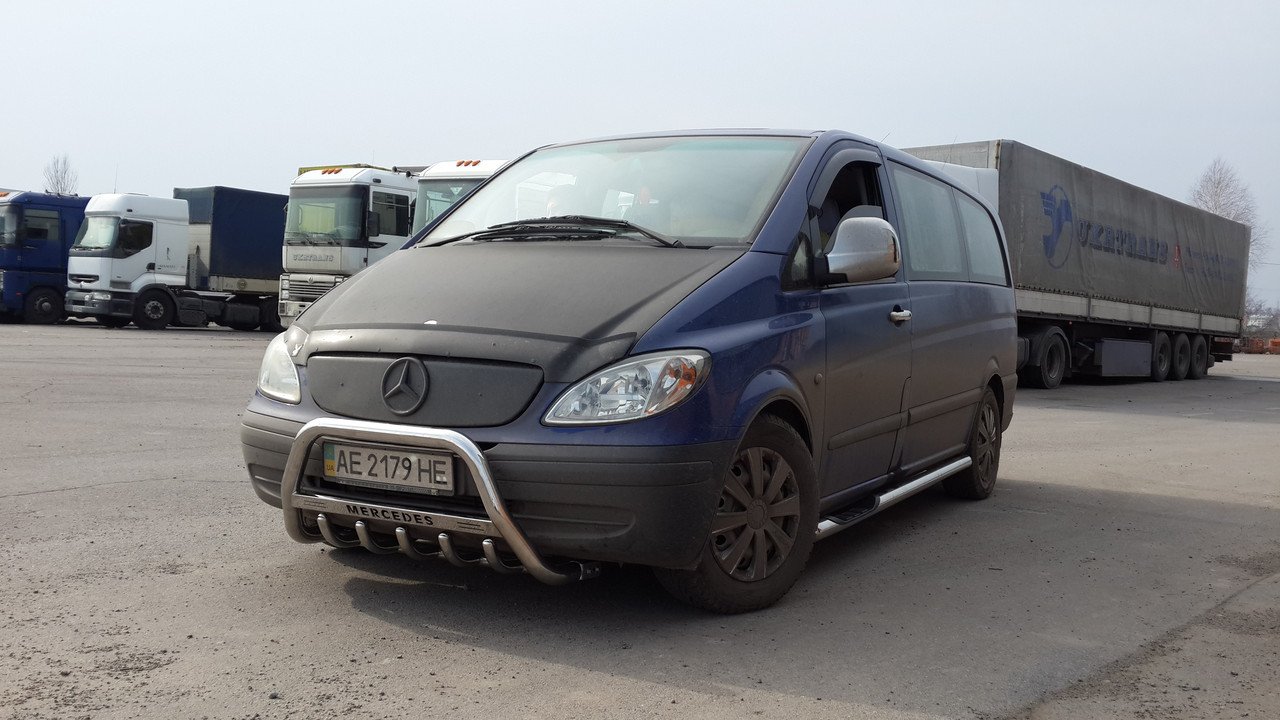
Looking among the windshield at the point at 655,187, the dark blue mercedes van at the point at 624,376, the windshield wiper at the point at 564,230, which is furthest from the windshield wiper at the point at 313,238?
the windshield wiper at the point at 564,230

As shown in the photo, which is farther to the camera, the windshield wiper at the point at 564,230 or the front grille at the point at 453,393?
the windshield wiper at the point at 564,230

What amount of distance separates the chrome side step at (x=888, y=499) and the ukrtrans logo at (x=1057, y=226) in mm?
12247

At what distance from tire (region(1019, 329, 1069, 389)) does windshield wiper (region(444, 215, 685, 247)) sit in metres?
14.6

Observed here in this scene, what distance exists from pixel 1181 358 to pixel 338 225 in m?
17.3

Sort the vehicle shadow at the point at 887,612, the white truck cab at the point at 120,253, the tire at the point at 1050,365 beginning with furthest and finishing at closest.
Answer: the white truck cab at the point at 120,253 → the tire at the point at 1050,365 → the vehicle shadow at the point at 887,612

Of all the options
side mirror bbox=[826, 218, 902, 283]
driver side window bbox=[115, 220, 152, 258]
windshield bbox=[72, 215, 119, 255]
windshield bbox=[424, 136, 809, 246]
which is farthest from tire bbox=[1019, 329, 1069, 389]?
windshield bbox=[72, 215, 119, 255]

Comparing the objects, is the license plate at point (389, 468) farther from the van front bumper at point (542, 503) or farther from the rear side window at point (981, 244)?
the rear side window at point (981, 244)

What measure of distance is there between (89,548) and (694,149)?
2.99 metres

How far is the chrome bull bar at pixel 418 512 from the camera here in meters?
3.48

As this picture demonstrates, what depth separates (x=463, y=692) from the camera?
319 cm

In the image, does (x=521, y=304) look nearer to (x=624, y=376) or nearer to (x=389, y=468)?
(x=624, y=376)

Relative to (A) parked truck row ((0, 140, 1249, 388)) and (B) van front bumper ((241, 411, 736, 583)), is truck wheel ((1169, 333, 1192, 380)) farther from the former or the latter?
(B) van front bumper ((241, 411, 736, 583))

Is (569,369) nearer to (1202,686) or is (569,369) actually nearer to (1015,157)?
(1202,686)

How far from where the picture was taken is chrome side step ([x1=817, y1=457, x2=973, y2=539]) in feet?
14.7
